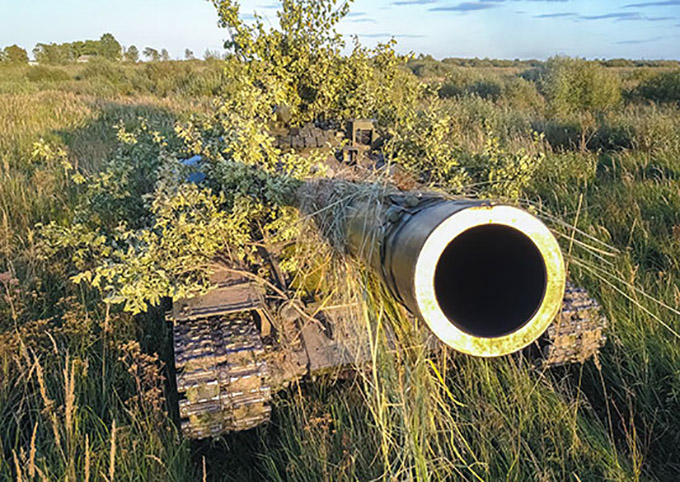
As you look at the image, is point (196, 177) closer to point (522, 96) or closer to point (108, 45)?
point (522, 96)

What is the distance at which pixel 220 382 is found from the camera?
288 centimetres

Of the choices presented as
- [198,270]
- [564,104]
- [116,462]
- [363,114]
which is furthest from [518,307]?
[564,104]

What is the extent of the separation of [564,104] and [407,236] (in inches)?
639

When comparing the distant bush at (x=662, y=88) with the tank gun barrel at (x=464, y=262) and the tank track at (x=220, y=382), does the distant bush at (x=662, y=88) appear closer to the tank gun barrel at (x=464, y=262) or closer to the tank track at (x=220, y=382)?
the tank gun barrel at (x=464, y=262)

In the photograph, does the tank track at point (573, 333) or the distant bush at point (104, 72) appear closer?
the tank track at point (573, 333)

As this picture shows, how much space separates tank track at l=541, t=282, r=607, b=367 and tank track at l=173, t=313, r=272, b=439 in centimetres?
202

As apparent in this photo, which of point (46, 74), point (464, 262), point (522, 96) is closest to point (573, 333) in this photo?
point (464, 262)

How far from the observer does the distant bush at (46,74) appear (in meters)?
26.8

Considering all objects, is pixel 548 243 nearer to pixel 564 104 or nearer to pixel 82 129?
pixel 82 129

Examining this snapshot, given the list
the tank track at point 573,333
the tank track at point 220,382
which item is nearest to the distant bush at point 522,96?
the tank track at point 573,333

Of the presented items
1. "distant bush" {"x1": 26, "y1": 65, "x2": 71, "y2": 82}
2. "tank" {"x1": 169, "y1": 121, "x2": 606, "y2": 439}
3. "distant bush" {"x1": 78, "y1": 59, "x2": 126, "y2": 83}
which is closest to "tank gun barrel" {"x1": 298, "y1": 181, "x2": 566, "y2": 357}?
"tank" {"x1": 169, "y1": 121, "x2": 606, "y2": 439}

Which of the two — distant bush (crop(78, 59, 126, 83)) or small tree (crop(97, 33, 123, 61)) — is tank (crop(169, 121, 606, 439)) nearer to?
distant bush (crop(78, 59, 126, 83))

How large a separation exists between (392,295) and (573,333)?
79.8 inches

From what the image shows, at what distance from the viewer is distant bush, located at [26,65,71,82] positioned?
26817mm
